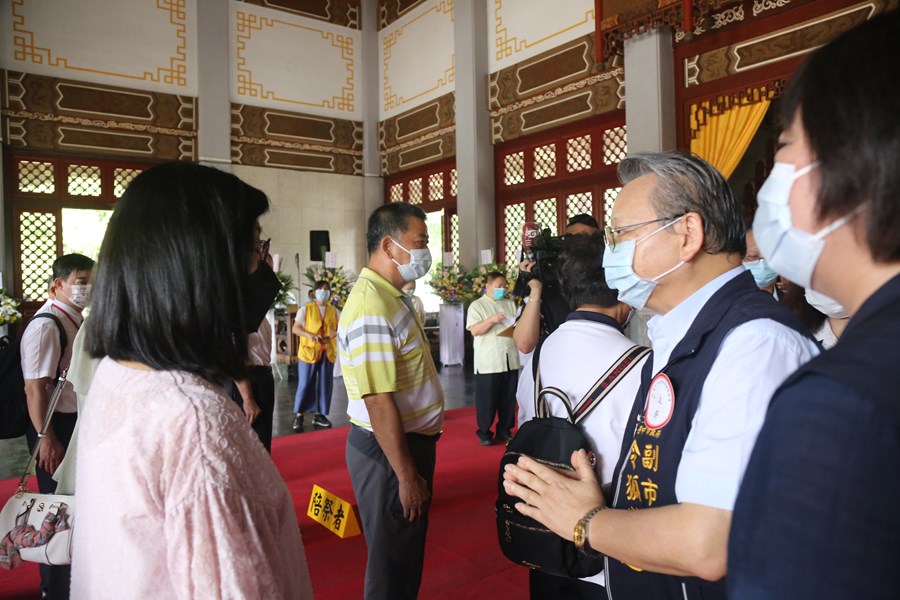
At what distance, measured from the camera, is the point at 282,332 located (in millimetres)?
9109

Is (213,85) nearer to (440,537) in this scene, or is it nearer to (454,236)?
(454,236)

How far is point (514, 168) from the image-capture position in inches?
362

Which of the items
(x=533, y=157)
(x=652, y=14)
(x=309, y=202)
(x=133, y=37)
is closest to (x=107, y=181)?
(x=133, y=37)

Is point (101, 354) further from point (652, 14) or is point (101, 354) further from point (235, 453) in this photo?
point (652, 14)

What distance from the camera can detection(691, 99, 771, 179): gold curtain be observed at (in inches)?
235

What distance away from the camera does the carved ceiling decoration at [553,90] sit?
754 cm

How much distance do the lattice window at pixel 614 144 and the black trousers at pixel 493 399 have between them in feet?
12.4

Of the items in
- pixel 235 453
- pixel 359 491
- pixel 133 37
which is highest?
pixel 133 37

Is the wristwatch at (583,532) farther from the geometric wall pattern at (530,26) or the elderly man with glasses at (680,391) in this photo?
the geometric wall pattern at (530,26)

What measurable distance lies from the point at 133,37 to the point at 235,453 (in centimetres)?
1056

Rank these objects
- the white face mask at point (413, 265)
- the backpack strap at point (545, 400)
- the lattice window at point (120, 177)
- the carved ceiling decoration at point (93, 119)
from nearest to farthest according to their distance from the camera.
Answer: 1. the backpack strap at point (545, 400)
2. the white face mask at point (413, 265)
3. the carved ceiling decoration at point (93, 119)
4. the lattice window at point (120, 177)

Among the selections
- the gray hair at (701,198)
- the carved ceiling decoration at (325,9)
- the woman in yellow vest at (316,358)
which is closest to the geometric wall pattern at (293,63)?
the carved ceiling decoration at (325,9)

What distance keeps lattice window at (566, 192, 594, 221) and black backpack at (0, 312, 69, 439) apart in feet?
20.7

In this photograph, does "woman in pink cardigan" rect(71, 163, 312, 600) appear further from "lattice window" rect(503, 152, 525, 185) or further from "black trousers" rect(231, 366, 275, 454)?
"lattice window" rect(503, 152, 525, 185)
